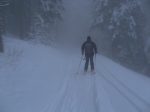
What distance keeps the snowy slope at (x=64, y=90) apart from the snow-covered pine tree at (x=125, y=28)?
16.1 metres

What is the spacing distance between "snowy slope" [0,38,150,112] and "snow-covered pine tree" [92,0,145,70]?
16.1 metres

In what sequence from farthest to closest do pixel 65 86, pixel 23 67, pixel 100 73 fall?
pixel 100 73 → pixel 23 67 → pixel 65 86

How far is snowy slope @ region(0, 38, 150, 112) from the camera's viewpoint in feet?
31.1

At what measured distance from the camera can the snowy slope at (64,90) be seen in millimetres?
9492

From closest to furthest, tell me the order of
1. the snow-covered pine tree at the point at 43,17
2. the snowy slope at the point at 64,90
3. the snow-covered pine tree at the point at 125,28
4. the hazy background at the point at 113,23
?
the snowy slope at the point at 64,90
the hazy background at the point at 113,23
the snow-covered pine tree at the point at 125,28
the snow-covered pine tree at the point at 43,17

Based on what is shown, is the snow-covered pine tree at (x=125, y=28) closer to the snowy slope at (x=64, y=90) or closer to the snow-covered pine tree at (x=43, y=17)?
the snow-covered pine tree at (x=43, y=17)

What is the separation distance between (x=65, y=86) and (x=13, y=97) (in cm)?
344

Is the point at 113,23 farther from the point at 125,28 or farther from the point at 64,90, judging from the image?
the point at 64,90

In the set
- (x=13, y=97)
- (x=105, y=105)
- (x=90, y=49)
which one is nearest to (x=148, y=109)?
(x=105, y=105)

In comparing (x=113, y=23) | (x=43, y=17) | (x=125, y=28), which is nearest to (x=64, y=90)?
(x=125, y=28)

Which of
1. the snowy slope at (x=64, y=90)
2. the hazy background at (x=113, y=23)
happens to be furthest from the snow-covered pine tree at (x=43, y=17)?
the snowy slope at (x=64, y=90)

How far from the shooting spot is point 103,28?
113 feet

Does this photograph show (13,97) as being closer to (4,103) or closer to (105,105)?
(4,103)

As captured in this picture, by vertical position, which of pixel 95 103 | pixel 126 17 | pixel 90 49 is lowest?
pixel 95 103
